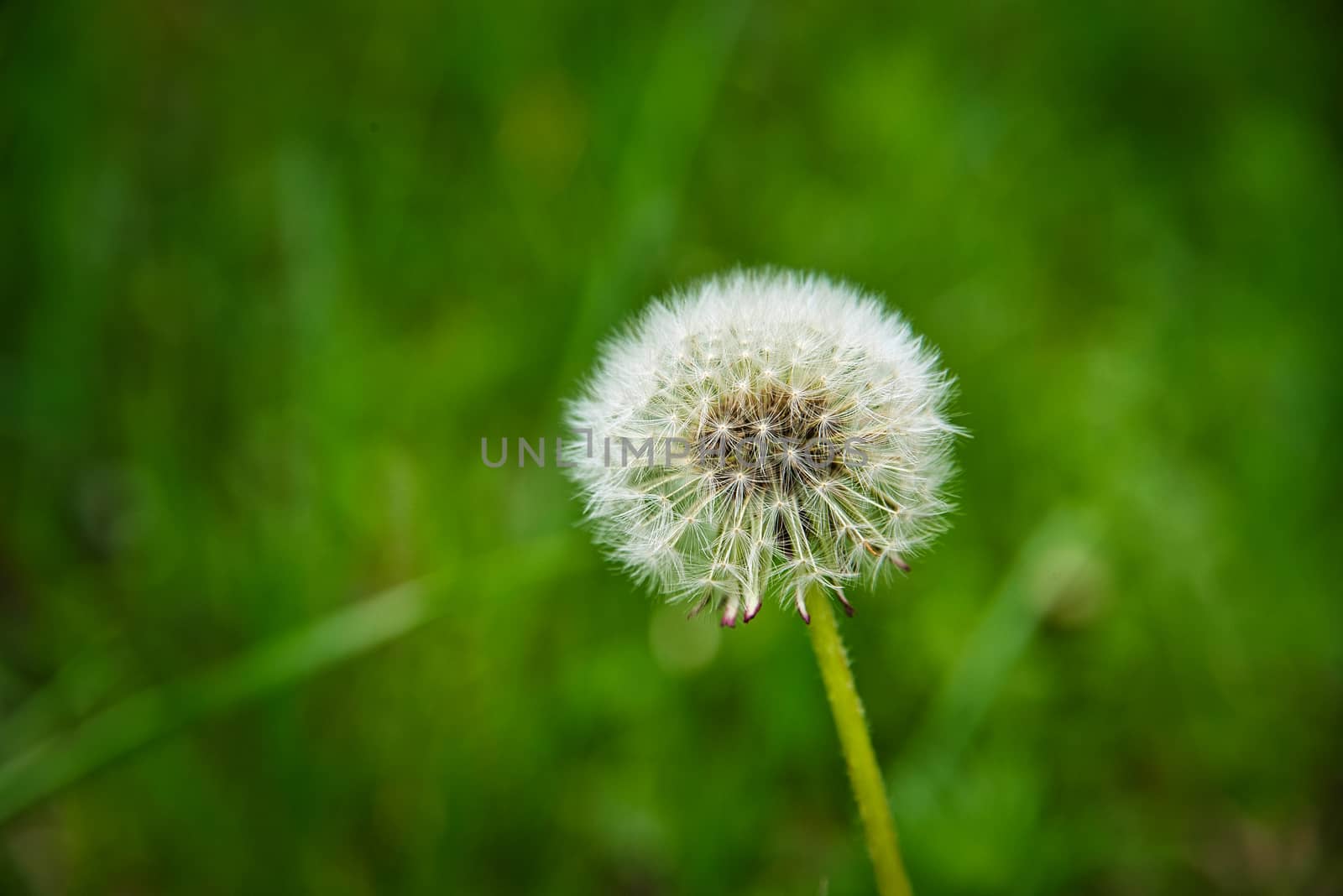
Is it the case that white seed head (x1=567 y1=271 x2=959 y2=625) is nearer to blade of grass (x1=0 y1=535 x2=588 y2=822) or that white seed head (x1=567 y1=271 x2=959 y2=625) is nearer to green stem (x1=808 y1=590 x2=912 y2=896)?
green stem (x1=808 y1=590 x2=912 y2=896)

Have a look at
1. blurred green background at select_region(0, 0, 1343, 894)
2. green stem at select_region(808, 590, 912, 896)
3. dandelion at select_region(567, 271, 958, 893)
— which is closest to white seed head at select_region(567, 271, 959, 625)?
dandelion at select_region(567, 271, 958, 893)

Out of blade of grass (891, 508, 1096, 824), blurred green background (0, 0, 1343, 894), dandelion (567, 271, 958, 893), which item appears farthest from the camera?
blurred green background (0, 0, 1343, 894)

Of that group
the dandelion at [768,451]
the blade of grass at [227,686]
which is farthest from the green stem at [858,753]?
the blade of grass at [227,686]

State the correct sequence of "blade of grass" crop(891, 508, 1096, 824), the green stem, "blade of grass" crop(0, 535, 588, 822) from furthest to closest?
"blade of grass" crop(891, 508, 1096, 824)
"blade of grass" crop(0, 535, 588, 822)
the green stem

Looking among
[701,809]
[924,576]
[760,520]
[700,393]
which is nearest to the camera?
[760,520]

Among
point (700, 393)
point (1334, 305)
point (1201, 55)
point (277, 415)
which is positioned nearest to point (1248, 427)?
point (1334, 305)

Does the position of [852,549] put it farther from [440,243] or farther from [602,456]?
[440,243]
